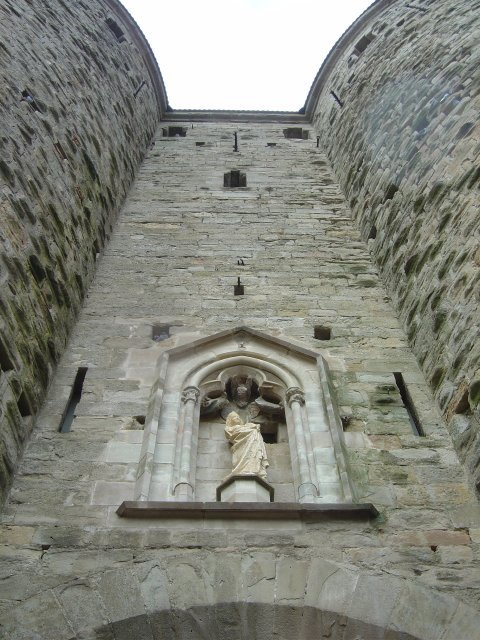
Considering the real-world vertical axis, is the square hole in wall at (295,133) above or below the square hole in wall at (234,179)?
above

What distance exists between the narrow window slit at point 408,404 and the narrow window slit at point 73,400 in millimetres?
2540

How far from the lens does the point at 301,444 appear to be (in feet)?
16.1

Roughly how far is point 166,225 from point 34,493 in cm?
489

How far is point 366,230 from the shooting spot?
8.27 m

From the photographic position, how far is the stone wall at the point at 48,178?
4871mm

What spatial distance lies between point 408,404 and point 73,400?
2623mm

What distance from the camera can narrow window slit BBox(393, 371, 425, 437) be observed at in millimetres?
5180

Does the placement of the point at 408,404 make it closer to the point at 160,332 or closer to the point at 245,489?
the point at 245,489

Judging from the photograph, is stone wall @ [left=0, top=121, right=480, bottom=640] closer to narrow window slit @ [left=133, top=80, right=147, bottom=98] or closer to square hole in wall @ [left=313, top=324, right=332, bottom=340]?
square hole in wall @ [left=313, top=324, right=332, bottom=340]

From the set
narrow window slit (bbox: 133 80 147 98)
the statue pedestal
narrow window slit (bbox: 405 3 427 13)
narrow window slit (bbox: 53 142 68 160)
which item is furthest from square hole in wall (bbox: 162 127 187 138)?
the statue pedestal

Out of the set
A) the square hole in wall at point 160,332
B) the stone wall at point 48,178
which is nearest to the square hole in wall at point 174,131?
the stone wall at point 48,178

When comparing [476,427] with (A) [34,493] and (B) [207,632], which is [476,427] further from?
(A) [34,493]

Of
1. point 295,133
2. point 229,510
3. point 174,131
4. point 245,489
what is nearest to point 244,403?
point 245,489

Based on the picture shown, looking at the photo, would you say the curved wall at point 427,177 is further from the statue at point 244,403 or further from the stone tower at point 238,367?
the statue at point 244,403
